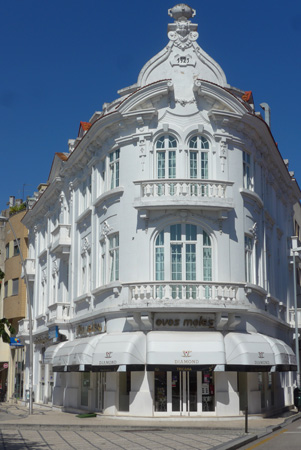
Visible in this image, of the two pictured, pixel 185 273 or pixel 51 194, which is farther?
pixel 51 194

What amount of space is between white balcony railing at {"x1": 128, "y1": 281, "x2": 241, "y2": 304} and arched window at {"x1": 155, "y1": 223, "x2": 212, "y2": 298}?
2.57 feet

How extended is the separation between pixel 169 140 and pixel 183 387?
989 cm

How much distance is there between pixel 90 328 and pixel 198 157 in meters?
8.83

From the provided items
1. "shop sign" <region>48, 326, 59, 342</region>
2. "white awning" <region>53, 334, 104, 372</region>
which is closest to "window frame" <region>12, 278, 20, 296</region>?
"shop sign" <region>48, 326, 59, 342</region>

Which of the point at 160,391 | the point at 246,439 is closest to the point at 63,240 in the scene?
the point at 160,391

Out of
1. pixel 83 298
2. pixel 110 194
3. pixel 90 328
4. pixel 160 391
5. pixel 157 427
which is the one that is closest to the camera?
pixel 157 427

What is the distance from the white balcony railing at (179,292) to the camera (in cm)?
2556

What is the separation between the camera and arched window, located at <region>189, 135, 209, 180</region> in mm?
27625

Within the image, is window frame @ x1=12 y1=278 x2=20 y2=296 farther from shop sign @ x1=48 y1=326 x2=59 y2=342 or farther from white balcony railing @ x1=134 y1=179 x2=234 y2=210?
white balcony railing @ x1=134 y1=179 x2=234 y2=210

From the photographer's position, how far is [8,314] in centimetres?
4925

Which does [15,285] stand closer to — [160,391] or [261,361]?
[160,391]

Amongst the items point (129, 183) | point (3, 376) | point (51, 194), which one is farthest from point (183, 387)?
point (3, 376)

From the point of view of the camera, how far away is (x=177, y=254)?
2672 cm

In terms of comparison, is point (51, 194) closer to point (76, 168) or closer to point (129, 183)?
point (76, 168)
